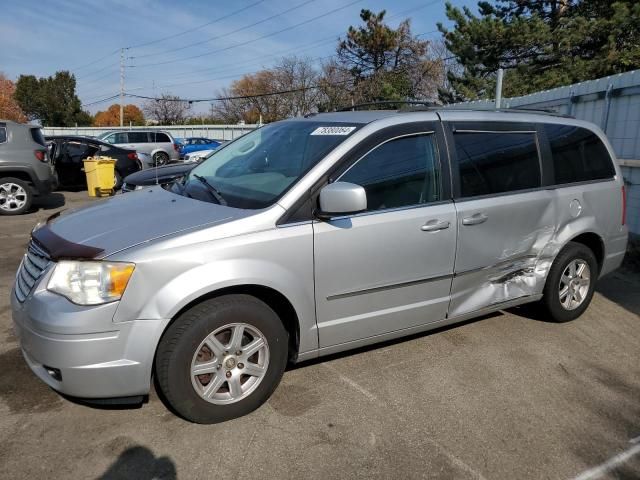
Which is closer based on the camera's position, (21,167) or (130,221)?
(130,221)

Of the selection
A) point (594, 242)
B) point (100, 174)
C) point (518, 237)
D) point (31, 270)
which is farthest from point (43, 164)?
point (594, 242)

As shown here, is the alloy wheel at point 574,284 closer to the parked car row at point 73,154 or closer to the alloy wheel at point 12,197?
the alloy wheel at point 12,197

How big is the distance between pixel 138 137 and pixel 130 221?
17.9 meters

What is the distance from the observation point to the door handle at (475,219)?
361 centimetres

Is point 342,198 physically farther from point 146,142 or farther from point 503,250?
point 146,142

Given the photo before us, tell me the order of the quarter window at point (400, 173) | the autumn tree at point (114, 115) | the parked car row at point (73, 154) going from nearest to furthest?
1. the quarter window at point (400, 173)
2. the parked car row at point (73, 154)
3. the autumn tree at point (114, 115)

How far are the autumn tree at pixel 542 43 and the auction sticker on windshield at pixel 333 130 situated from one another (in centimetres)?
1653

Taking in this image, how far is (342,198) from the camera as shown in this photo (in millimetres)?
2902

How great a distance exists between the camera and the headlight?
2.58 meters

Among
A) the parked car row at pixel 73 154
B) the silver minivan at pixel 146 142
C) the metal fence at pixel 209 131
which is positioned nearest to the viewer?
the parked car row at pixel 73 154

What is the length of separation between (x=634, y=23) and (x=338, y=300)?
17999 mm

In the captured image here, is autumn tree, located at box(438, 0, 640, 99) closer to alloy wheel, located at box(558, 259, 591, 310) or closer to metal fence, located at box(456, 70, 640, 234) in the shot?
metal fence, located at box(456, 70, 640, 234)

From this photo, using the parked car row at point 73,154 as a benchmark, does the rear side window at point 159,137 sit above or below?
above

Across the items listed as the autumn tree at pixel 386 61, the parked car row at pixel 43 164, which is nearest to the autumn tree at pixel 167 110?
the autumn tree at pixel 386 61
